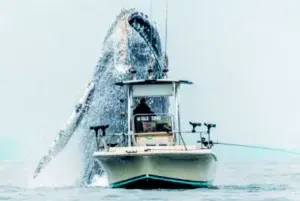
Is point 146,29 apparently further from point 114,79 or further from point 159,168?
point 159,168

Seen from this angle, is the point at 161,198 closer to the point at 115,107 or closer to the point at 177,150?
the point at 177,150

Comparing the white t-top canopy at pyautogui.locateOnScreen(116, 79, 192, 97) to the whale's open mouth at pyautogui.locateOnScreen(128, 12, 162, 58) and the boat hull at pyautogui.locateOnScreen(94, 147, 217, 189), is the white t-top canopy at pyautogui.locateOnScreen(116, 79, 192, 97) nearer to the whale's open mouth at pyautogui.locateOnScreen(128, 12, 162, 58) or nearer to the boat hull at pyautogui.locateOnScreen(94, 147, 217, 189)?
the boat hull at pyautogui.locateOnScreen(94, 147, 217, 189)

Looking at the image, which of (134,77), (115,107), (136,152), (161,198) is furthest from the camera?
(115,107)

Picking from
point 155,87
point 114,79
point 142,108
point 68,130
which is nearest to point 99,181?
point 68,130

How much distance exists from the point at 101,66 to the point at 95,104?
1256mm

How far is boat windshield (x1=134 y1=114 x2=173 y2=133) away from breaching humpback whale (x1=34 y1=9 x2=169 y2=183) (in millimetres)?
3180

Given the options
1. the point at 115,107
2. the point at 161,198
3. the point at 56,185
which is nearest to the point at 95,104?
the point at 115,107

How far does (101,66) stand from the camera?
31.5 m

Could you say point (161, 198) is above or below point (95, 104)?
below

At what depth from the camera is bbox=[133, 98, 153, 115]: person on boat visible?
90.1 feet

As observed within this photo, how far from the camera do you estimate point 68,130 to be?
30.8 meters

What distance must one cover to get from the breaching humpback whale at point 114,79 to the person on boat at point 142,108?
2.63 meters

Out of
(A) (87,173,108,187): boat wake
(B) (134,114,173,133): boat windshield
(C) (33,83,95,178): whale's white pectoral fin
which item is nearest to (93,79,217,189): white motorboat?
(B) (134,114,173,133): boat windshield

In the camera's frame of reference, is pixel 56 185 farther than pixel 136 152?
Yes
